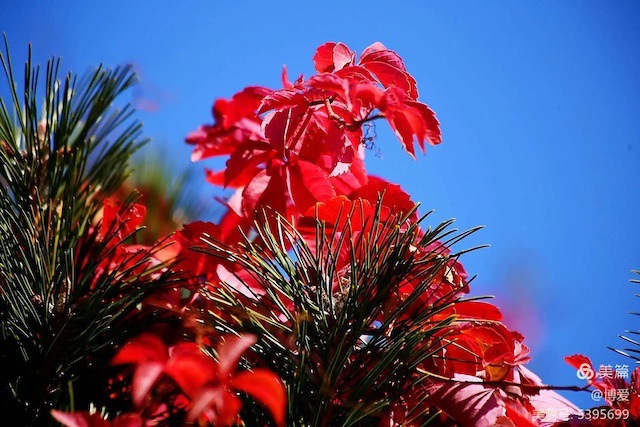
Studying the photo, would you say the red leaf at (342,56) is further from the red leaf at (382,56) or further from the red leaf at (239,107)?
the red leaf at (239,107)

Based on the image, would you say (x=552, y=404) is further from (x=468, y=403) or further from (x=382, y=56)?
(x=382, y=56)

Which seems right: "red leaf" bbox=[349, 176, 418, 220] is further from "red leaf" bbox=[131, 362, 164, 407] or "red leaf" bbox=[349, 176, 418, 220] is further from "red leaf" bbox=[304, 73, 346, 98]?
"red leaf" bbox=[131, 362, 164, 407]

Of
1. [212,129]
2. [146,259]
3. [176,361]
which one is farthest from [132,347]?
[212,129]

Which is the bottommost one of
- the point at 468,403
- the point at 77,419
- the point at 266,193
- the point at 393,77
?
the point at 77,419

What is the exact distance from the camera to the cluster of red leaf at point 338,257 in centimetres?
54

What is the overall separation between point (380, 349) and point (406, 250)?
94 mm

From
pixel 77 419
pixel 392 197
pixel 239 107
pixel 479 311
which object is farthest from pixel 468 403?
pixel 239 107

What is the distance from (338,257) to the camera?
0.69 metres

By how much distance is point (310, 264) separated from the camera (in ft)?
2.17

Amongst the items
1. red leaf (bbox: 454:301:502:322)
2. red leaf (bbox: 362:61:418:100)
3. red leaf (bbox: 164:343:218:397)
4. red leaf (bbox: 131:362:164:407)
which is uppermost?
red leaf (bbox: 362:61:418:100)

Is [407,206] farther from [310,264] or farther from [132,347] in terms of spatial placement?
[132,347]

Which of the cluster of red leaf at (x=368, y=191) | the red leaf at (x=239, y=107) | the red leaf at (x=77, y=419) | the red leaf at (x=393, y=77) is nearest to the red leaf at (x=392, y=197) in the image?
the cluster of red leaf at (x=368, y=191)

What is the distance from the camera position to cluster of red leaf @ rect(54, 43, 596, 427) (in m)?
0.54

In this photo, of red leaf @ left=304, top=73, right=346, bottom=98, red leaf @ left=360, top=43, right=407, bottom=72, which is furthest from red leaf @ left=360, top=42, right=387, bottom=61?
red leaf @ left=304, top=73, right=346, bottom=98
